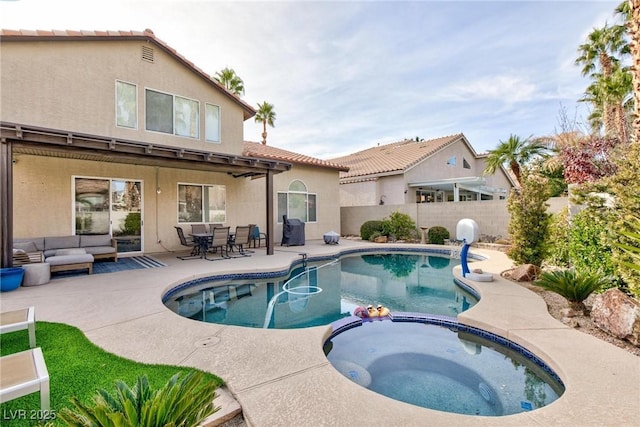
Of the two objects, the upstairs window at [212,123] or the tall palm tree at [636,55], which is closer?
the tall palm tree at [636,55]

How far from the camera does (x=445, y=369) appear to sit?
4.07 metres

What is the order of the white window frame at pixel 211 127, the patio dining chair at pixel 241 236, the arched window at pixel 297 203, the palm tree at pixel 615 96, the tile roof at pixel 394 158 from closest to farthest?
the patio dining chair at pixel 241 236 < the white window frame at pixel 211 127 < the palm tree at pixel 615 96 < the arched window at pixel 297 203 < the tile roof at pixel 394 158

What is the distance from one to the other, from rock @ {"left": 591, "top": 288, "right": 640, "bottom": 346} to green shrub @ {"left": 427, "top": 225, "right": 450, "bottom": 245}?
437 inches

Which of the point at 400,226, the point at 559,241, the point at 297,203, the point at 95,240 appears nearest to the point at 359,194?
the point at 400,226

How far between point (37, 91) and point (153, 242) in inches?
232

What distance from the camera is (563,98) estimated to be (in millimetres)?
13273

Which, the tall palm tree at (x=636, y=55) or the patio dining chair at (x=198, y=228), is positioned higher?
the tall palm tree at (x=636, y=55)

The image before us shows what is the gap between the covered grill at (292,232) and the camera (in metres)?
14.6

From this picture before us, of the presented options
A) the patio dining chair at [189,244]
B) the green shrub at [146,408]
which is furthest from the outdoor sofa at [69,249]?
the green shrub at [146,408]

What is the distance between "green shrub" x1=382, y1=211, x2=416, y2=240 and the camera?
16.9 meters

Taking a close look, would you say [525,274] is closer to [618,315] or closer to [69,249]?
[618,315]

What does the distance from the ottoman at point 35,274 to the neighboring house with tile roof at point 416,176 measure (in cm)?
1607

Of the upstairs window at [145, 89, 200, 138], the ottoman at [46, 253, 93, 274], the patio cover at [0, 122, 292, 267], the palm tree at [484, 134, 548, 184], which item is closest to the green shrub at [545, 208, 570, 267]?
the patio cover at [0, 122, 292, 267]

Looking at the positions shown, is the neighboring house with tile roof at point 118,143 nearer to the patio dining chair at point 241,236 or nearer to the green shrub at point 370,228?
the patio dining chair at point 241,236
